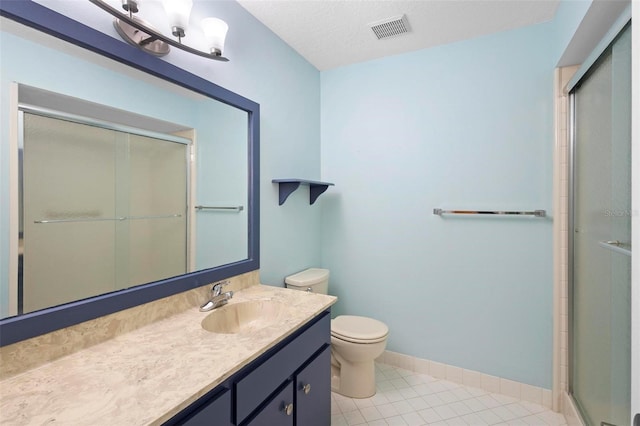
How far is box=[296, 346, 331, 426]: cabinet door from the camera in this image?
120cm

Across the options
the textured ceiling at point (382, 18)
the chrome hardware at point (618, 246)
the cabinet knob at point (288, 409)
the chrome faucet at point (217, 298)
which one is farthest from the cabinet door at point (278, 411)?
the textured ceiling at point (382, 18)

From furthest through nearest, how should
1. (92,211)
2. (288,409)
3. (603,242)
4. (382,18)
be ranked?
(382,18) → (603,242) → (288,409) → (92,211)

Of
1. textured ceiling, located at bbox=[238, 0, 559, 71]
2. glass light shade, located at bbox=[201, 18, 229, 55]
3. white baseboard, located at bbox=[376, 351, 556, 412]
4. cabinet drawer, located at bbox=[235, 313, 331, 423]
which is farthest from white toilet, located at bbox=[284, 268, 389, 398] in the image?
textured ceiling, located at bbox=[238, 0, 559, 71]

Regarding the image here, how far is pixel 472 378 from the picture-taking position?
199 cm

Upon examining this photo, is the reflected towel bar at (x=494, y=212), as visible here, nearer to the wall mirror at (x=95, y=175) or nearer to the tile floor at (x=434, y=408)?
the tile floor at (x=434, y=408)

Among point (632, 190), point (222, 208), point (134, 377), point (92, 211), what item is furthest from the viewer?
point (222, 208)

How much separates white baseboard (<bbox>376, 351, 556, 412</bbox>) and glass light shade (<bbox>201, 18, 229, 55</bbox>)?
226 cm

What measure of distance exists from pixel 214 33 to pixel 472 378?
2.52 metres

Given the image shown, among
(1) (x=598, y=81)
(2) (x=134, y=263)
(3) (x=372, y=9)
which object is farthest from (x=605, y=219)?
(2) (x=134, y=263)

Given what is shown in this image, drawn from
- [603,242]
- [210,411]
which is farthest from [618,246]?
[210,411]

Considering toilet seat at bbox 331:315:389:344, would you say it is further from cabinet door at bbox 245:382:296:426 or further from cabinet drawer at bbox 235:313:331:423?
cabinet door at bbox 245:382:296:426

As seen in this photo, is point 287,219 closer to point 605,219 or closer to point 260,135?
point 260,135

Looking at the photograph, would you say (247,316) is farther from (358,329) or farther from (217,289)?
(358,329)

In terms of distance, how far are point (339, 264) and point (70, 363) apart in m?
1.79
